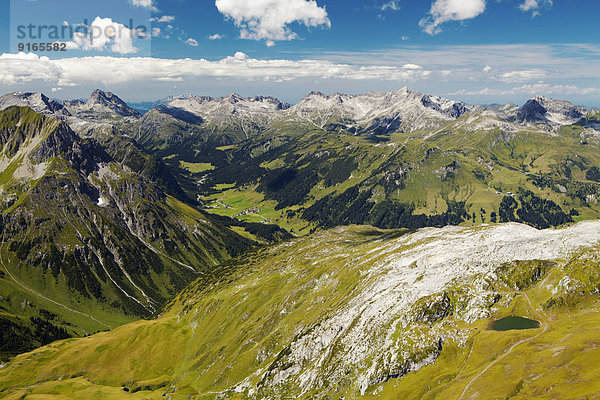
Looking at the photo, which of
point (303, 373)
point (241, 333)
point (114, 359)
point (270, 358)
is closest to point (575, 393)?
point (303, 373)

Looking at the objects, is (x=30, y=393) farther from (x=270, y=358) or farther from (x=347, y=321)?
→ (x=347, y=321)

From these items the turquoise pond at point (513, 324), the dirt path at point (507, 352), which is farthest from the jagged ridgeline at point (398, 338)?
the turquoise pond at point (513, 324)

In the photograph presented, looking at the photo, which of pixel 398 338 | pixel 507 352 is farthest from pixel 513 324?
pixel 398 338

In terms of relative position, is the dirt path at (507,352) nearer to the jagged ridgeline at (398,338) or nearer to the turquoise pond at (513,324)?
the jagged ridgeline at (398,338)

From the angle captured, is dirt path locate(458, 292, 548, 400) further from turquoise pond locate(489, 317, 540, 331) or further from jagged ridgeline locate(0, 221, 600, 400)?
turquoise pond locate(489, 317, 540, 331)

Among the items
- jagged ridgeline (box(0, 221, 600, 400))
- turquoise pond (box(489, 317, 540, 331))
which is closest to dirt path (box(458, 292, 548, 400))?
jagged ridgeline (box(0, 221, 600, 400))

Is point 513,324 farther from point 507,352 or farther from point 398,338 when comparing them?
point 398,338
